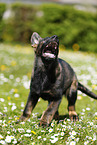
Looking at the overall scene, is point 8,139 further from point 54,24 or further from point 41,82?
point 54,24

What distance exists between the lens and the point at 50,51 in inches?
115

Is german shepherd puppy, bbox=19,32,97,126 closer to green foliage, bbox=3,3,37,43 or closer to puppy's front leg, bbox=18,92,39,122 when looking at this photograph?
puppy's front leg, bbox=18,92,39,122

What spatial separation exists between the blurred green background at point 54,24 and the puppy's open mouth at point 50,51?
13289 mm

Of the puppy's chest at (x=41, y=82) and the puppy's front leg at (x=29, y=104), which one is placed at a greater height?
the puppy's chest at (x=41, y=82)

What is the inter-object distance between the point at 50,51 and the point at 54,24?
1402cm

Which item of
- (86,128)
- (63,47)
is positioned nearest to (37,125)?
(86,128)

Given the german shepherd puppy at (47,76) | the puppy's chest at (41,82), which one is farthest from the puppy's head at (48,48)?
the puppy's chest at (41,82)

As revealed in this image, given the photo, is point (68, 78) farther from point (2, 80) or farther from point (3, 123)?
point (2, 80)

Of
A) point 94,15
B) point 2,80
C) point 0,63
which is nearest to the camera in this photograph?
point 2,80

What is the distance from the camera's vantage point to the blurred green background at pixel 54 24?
16.2 m

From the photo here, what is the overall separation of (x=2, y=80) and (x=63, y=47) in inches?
418

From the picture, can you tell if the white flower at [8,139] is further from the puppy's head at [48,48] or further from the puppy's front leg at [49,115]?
the puppy's head at [48,48]

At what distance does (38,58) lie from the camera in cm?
305

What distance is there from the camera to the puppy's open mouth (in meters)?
2.86
